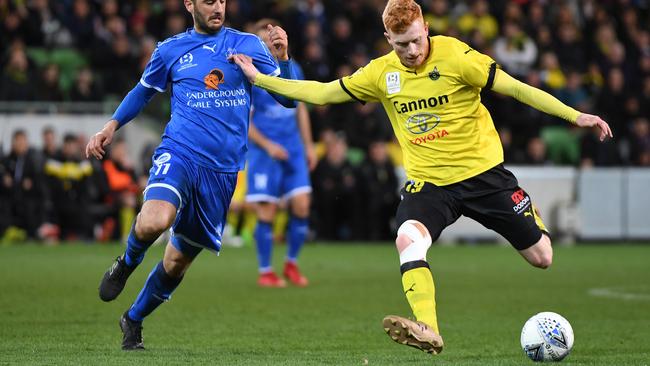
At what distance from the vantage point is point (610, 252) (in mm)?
18109

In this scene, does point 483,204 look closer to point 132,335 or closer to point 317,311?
point 132,335

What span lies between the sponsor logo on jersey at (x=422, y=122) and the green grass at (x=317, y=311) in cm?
141

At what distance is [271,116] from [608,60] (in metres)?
12.5

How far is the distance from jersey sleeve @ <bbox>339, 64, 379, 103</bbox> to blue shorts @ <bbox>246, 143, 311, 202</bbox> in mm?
5161

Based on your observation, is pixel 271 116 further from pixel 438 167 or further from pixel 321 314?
pixel 438 167

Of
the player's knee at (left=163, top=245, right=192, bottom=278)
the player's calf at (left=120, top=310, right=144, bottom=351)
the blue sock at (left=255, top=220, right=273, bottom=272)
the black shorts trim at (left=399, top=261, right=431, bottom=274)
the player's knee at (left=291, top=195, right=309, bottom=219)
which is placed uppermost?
the black shorts trim at (left=399, top=261, right=431, bottom=274)

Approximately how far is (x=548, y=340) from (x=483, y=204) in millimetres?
957

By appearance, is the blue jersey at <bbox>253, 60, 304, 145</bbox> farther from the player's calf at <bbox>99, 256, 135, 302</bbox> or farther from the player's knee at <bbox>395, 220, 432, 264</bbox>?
the player's knee at <bbox>395, 220, 432, 264</bbox>

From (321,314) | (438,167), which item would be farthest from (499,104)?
(438,167)

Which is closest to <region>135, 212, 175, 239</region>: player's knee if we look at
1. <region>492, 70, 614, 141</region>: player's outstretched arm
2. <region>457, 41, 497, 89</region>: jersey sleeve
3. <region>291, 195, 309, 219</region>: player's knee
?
<region>457, 41, 497, 89</region>: jersey sleeve

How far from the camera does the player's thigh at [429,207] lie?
714 centimetres

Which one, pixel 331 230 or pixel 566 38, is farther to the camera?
pixel 566 38

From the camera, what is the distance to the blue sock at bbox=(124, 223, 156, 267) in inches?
285

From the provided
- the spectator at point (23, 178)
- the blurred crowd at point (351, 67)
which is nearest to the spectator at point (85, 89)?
the blurred crowd at point (351, 67)
